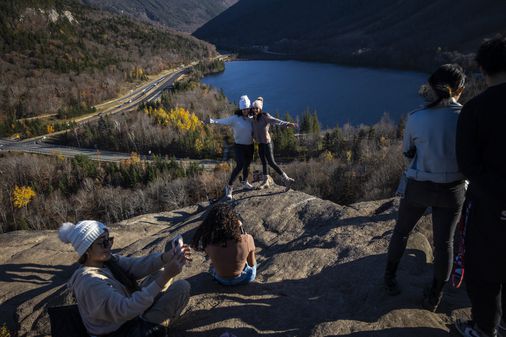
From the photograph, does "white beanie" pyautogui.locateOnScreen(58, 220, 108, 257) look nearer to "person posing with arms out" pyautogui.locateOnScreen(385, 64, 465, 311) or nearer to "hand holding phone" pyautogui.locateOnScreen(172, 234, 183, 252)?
"hand holding phone" pyautogui.locateOnScreen(172, 234, 183, 252)

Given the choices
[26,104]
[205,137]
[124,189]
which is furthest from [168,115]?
[26,104]

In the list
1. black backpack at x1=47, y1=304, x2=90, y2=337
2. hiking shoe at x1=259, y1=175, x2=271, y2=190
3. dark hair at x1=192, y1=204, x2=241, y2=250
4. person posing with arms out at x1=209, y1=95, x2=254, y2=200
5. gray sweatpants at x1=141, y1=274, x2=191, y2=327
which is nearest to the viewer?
black backpack at x1=47, y1=304, x2=90, y2=337

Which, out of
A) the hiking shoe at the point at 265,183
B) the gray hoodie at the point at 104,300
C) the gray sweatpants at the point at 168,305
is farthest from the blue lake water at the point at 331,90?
the gray hoodie at the point at 104,300

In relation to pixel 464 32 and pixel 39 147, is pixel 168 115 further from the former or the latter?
pixel 464 32

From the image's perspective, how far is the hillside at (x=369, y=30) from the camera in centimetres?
8919

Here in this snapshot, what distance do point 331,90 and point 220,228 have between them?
7046 centimetres

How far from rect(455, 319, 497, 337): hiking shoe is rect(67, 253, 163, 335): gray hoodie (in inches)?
88.5

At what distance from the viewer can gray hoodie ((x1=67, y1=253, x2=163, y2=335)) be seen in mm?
2797

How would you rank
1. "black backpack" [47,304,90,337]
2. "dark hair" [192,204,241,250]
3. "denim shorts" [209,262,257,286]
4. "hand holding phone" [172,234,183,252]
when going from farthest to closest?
1. "denim shorts" [209,262,257,286]
2. "dark hair" [192,204,241,250]
3. "black backpack" [47,304,90,337]
4. "hand holding phone" [172,234,183,252]

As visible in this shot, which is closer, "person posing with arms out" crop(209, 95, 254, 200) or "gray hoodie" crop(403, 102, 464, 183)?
"gray hoodie" crop(403, 102, 464, 183)

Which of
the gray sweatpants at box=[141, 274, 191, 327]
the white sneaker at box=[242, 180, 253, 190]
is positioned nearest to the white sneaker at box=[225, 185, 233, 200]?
the white sneaker at box=[242, 180, 253, 190]

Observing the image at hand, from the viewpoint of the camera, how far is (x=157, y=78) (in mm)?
88312

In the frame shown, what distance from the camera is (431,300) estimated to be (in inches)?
135

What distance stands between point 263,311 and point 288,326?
0.33m
